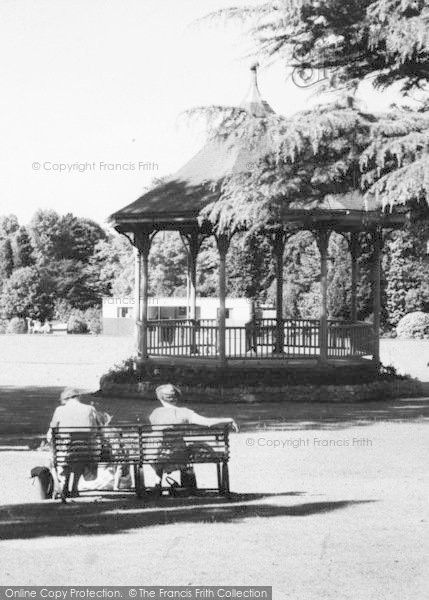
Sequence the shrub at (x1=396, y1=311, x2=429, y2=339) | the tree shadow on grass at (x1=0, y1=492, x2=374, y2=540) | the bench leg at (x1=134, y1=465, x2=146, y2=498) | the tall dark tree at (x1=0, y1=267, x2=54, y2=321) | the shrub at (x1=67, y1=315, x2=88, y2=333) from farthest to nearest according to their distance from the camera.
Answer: the tall dark tree at (x1=0, y1=267, x2=54, y2=321) → the shrub at (x1=67, y1=315, x2=88, y2=333) → the shrub at (x1=396, y1=311, x2=429, y2=339) → the bench leg at (x1=134, y1=465, x2=146, y2=498) → the tree shadow on grass at (x1=0, y1=492, x2=374, y2=540)

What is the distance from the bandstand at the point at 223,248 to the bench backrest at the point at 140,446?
11841mm

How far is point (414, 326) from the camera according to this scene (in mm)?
53500

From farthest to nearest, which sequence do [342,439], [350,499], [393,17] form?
[342,439]
[393,17]
[350,499]

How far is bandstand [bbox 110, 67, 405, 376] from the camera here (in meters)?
24.3

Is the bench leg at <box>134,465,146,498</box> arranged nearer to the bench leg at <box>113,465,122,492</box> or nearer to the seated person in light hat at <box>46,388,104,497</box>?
the bench leg at <box>113,465,122,492</box>

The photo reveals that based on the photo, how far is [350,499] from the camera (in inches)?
448

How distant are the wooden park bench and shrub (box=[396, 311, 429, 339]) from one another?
141 feet

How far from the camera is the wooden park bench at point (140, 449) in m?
11.1

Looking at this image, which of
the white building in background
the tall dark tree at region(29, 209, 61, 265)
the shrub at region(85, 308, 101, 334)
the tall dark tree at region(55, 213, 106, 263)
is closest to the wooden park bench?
the white building in background

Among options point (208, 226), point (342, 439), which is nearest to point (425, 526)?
point (342, 439)

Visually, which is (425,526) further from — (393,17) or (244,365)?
(244,365)

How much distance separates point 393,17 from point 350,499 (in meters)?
7.57

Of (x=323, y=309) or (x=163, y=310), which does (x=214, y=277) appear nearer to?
(x=163, y=310)

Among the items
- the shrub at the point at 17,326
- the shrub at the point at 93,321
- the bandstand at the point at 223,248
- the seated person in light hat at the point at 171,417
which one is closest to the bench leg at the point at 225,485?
the seated person in light hat at the point at 171,417
